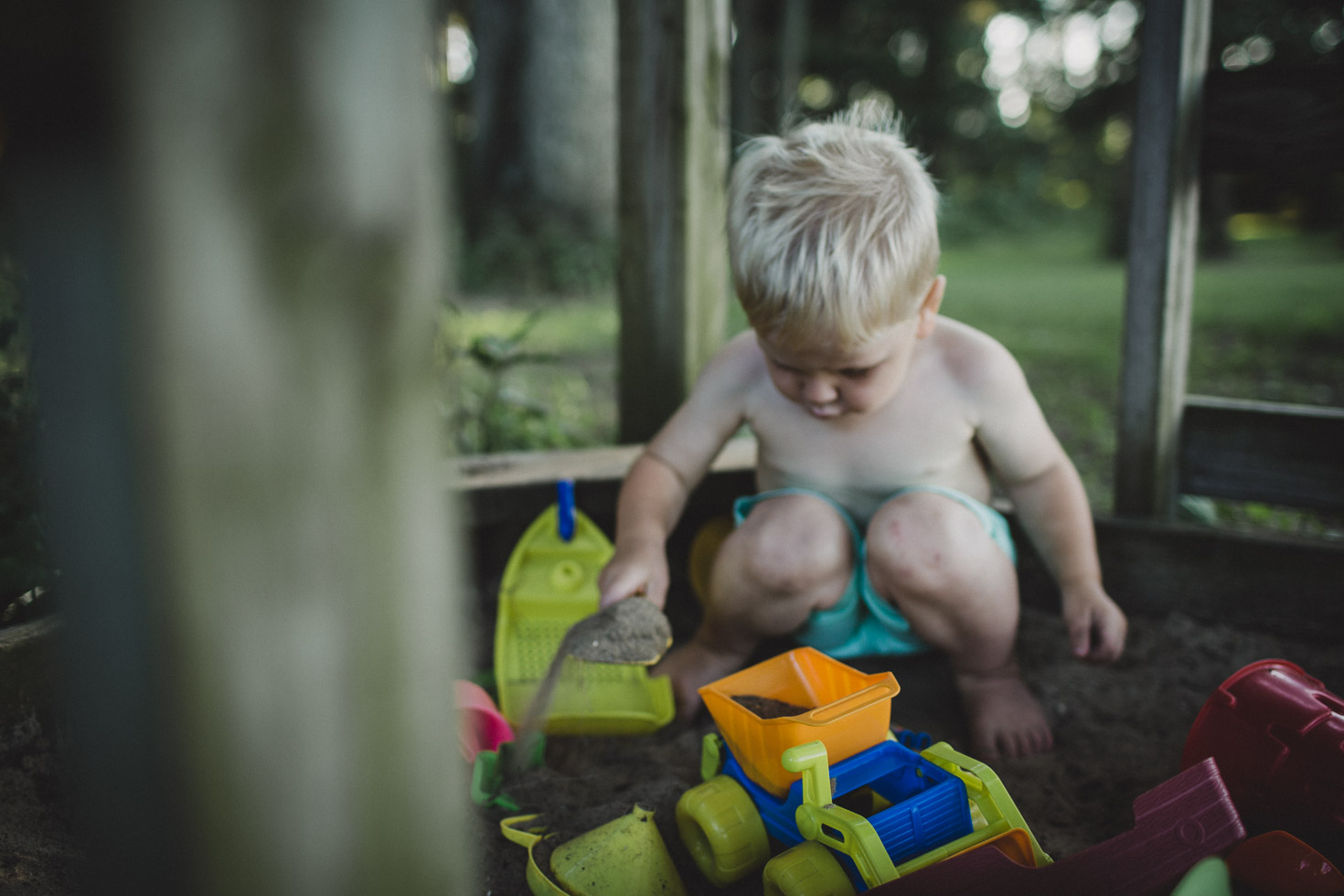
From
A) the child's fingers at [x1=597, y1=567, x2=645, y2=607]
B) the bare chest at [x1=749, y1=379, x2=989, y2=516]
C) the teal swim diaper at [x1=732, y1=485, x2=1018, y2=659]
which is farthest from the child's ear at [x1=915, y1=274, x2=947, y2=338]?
the child's fingers at [x1=597, y1=567, x2=645, y2=607]

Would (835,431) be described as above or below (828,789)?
above

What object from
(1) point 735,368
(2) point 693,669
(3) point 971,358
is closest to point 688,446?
(1) point 735,368

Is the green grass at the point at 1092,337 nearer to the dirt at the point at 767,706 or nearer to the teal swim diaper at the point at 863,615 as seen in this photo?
the teal swim diaper at the point at 863,615

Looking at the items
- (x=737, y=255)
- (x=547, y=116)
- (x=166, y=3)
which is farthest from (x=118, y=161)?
(x=547, y=116)

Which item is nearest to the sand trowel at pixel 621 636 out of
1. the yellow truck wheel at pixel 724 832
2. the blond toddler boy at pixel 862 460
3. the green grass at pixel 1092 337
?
the blond toddler boy at pixel 862 460

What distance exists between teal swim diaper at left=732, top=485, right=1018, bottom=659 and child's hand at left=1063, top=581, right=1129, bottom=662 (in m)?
0.15

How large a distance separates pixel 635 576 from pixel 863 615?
0.47 metres

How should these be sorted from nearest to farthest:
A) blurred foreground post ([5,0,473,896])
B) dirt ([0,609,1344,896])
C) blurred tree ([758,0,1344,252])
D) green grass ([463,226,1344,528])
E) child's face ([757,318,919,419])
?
blurred foreground post ([5,0,473,896])
dirt ([0,609,1344,896])
child's face ([757,318,919,419])
green grass ([463,226,1344,528])
blurred tree ([758,0,1344,252])

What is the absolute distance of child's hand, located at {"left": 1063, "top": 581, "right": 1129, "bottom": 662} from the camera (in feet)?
5.07

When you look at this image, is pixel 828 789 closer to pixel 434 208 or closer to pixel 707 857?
pixel 707 857

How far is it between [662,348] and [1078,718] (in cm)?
114

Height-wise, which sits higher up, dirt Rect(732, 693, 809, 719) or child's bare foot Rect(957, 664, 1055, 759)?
dirt Rect(732, 693, 809, 719)

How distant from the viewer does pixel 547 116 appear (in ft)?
27.4

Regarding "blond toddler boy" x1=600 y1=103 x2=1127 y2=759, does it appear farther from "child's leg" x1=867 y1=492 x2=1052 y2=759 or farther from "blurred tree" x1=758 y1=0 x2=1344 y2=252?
"blurred tree" x1=758 y1=0 x2=1344 y2=252
